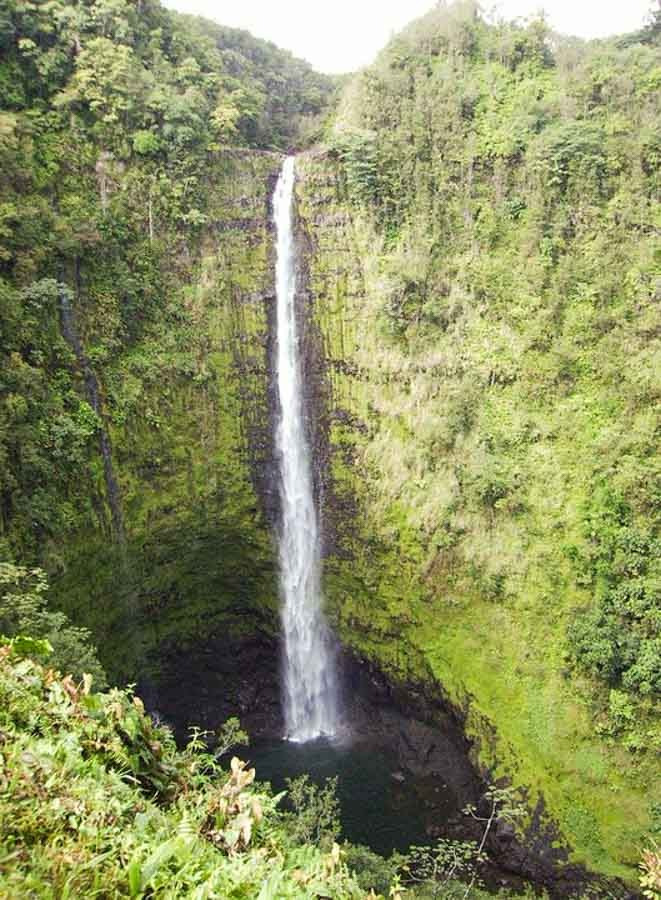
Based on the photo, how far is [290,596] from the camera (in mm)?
17781

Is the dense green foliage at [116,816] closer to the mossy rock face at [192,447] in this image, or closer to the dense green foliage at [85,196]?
the dense green foliage at [85,196]

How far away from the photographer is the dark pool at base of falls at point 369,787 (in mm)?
13703

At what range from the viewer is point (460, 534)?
49.4 feet

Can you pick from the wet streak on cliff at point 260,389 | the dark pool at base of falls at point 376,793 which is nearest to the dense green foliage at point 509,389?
the wet streak on cliff at point 260,389

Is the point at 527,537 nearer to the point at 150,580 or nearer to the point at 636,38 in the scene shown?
the point at 150,580

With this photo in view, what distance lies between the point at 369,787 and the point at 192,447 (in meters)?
Result: 10.3

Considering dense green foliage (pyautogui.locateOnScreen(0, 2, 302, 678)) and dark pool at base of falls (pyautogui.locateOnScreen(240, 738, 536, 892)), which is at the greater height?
dense green foliage (pyautogui.locateOnScreen(0, 2, 302, 678))

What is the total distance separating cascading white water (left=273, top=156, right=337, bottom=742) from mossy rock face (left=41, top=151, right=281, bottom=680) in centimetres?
52

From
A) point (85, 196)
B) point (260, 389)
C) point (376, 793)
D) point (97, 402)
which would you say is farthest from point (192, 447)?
point (376, 793)

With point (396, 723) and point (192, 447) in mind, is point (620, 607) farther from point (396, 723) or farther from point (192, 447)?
point (192, 447)

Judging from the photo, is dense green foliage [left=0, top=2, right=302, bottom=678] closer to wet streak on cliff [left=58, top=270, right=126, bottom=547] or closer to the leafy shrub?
wet streak on cliff [left=58, top=270, right=126, bottom=547]

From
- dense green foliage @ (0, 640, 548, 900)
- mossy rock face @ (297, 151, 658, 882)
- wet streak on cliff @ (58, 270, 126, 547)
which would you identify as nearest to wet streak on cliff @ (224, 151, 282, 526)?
mossy rock face @ (297, 151, 658, 882)

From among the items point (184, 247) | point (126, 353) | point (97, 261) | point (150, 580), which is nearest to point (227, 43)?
point (184, 247)

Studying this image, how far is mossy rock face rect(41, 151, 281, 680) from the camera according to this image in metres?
15.7
